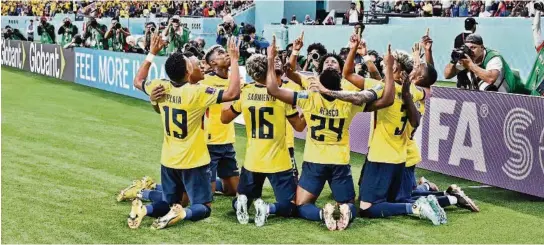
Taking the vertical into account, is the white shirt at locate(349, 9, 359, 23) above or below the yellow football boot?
above

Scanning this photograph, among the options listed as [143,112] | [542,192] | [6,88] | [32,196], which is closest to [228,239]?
[32,196]

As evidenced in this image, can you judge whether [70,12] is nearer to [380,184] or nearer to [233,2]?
[233,2]

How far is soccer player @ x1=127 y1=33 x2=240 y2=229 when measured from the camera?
7410 mm

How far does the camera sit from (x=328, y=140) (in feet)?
24.9

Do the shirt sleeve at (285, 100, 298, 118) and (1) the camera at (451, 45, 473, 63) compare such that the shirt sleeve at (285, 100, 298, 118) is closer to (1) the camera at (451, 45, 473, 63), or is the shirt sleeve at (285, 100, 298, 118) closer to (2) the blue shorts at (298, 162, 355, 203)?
(2) the blue shorts at (298, 162, 355, 203)

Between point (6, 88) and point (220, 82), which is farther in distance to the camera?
point (6, 88)

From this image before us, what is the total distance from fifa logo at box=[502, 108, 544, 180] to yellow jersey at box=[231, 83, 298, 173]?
3.03 metres

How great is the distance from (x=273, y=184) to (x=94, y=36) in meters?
18.5

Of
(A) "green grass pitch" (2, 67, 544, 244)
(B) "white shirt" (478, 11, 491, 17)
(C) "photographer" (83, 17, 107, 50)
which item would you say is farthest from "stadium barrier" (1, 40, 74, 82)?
(B) "white shirt" (478, 11, 491, 17)

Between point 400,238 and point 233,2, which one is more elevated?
point 233,2

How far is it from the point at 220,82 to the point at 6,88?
1501 cm

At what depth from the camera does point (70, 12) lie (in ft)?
167

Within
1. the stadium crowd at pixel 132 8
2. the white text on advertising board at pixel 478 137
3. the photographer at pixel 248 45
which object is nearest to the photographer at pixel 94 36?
the photographer at pixel 248 45

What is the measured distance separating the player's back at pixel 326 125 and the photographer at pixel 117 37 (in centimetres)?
1659
